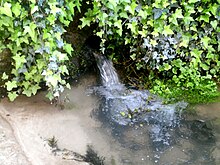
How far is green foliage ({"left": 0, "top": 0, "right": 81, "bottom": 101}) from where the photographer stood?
271 centimetres

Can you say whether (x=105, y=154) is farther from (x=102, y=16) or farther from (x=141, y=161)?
(x=102, y=16)

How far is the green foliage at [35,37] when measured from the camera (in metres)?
2.71

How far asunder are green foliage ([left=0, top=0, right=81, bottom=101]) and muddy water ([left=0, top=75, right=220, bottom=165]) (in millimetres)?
274

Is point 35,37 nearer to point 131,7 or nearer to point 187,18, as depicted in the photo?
point 131,7

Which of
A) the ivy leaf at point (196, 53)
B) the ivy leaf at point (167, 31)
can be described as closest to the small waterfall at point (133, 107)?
the ivy leaf at point (196, 53)

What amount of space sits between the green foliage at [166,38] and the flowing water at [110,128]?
29 centimetres

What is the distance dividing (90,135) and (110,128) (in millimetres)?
228

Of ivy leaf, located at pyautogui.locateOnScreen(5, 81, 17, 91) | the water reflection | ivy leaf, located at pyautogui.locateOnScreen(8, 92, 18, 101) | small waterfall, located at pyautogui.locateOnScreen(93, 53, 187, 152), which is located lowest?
the water reflection

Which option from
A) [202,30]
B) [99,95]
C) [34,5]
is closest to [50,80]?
[34,5]

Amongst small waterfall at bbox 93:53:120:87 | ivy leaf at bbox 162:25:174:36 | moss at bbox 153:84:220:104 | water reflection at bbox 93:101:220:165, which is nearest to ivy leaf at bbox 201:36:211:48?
ivy leaf at bbox 162:25:174:36

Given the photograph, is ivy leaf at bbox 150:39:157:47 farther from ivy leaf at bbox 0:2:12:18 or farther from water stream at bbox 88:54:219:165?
ivy leaf at bbox 0:2:12:18

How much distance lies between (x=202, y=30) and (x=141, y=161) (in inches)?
54.7

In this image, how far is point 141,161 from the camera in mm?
2969

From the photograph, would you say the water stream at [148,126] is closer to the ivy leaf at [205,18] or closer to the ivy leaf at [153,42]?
the ivy leaf at [153,42]
